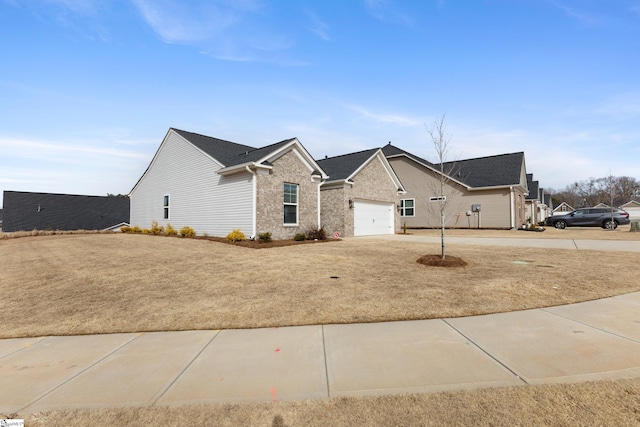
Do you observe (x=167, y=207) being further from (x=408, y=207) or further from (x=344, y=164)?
(x=408, y=207)

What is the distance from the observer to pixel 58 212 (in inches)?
1342

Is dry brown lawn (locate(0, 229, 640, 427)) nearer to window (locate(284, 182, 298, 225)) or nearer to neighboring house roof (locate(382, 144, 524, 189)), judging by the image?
window (locate(284, 182, 298, 225))

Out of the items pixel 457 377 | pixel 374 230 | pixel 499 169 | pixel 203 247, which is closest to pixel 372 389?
pixel 457 377

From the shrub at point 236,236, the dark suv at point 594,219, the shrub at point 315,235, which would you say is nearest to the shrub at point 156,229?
the shrub at point 236,236

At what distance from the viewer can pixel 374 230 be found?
68.2ft

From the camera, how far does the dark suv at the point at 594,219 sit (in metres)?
22.3

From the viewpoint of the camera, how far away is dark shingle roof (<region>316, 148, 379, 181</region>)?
1906cm

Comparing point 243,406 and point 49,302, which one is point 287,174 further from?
point 243,406

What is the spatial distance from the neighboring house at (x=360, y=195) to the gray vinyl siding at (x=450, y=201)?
442cm

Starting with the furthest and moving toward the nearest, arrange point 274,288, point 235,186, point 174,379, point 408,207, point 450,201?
point 408,207 → point 450,201 → point 235,186 → point 274,288 → point 174,379

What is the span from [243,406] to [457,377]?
200 centimetres

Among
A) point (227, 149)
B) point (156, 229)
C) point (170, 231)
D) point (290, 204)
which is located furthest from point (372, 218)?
point (156, 229)

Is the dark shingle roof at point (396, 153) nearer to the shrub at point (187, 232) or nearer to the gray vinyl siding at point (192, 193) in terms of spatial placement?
the gray vinyl siding at point (192, 193)

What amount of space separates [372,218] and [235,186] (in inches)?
382
